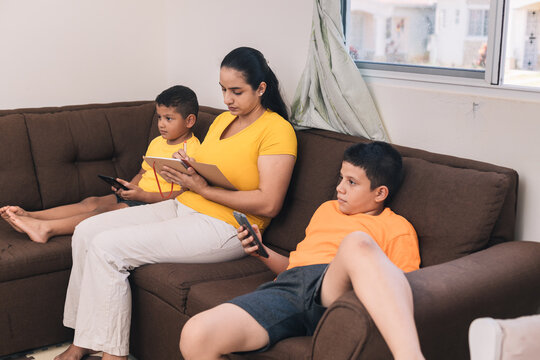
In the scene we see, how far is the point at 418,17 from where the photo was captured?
263 cm

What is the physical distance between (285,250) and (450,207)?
76cm

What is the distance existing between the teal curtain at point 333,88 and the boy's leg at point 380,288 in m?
0.95

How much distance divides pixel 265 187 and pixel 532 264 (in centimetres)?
96

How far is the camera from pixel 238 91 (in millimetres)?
2588

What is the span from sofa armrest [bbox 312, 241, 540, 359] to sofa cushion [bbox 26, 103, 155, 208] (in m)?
1.82

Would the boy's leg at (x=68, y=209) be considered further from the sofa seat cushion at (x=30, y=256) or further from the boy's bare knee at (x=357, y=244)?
the boy's bare knee at (x=357, y=244)

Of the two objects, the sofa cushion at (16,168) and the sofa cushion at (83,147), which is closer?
the sofa cushion at (16,168)

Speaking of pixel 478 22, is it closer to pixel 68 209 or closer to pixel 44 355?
pixel 68 209

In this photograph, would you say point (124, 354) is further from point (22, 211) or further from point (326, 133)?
point (326, 133)

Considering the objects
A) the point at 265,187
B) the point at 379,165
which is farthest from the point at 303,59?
the point at 379,165

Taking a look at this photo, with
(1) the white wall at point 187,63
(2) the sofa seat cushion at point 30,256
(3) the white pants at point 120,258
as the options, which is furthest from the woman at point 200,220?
(1) the white wall at point 187,63

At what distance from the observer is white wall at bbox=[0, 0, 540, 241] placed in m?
2.34

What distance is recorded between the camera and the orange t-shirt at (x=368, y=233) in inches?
81.6

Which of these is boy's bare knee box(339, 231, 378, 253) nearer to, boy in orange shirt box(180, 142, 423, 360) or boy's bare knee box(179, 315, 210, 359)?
boy in orange shirt box(180, 142, 423, 360)
